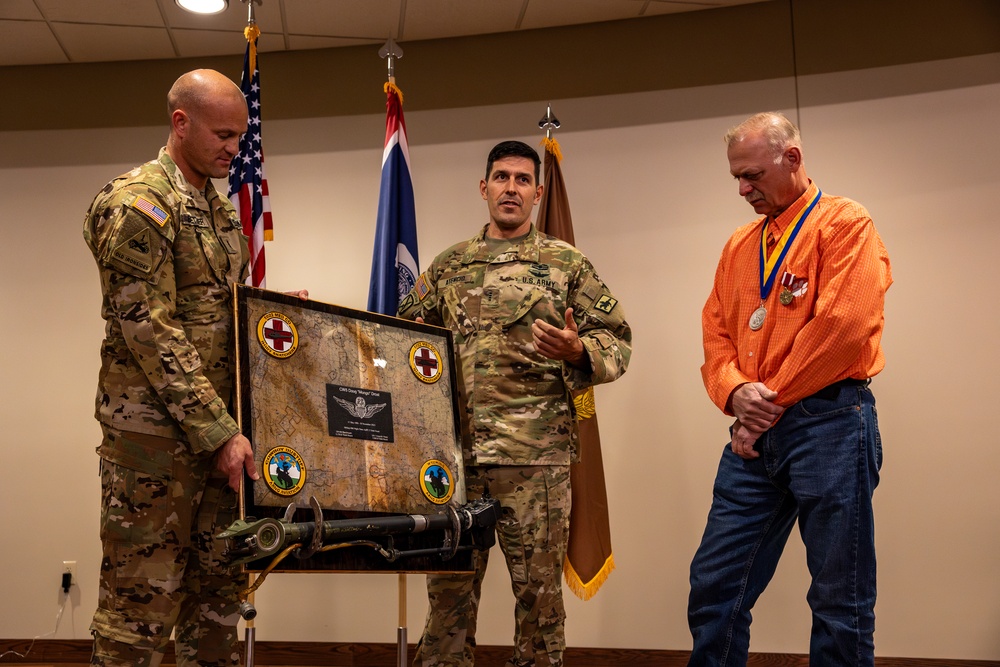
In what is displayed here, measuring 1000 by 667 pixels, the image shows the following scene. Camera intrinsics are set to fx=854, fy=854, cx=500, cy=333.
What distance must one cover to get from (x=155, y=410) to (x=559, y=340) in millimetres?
1103

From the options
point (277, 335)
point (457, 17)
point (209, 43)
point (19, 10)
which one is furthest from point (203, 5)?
point (277, 335)

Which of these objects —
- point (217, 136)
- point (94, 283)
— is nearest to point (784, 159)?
point (217, 136)

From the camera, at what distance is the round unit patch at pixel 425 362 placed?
2.34 metres

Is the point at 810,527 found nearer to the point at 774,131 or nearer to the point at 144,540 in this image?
the point at 774,131

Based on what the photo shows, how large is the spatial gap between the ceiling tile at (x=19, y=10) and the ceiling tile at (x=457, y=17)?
1721mm

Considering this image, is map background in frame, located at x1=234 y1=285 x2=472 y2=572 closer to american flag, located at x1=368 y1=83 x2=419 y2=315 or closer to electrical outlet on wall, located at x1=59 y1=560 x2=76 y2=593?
american flag, located at x1=368 y1=83 x2=419 y2=315

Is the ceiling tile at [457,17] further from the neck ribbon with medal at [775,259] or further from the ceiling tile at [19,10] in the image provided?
the neck ribbon with medal at [775,259]

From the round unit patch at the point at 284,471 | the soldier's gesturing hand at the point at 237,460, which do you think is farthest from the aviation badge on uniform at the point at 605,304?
the soldier's gesturing hand at the point at 237,460

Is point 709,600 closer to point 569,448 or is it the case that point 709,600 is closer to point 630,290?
point 569,448

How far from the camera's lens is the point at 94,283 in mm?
4316

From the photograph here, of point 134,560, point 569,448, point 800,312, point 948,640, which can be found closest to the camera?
point 134,560

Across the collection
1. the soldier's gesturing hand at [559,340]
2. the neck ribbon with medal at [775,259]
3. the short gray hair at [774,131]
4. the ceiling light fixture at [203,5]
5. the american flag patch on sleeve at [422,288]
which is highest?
the ceiling light fixture at [203,5]

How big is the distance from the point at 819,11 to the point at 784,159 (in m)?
2.32

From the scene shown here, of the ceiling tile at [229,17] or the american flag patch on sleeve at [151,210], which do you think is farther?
the ceiling tile at [229,17]
